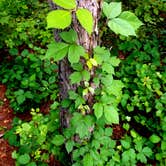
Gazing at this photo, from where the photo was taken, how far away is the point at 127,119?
11.7ft

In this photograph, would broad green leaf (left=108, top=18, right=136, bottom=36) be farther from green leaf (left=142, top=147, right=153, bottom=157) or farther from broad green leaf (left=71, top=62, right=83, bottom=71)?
green leaf (left=142, top=147, right=153, bottom=157)

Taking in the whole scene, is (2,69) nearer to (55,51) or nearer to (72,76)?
(72,76)

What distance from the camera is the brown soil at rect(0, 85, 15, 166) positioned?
3779mm

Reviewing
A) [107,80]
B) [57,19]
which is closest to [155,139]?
[107,80]

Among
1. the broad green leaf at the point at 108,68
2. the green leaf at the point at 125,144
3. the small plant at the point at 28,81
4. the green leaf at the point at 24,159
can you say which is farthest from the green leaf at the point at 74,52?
the small plant at the point at 28,81

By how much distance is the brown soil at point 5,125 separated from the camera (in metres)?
3.78

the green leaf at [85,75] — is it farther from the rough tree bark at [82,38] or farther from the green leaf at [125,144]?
the green leaf at [125,144]

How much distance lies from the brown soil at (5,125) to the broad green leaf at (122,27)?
106 inches

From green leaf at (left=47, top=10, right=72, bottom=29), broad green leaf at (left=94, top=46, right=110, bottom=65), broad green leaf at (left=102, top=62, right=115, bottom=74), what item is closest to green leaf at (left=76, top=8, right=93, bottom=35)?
green leaf at (left=47, top=10, right=72, bottom=29)

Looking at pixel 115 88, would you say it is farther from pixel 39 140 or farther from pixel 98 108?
pixel 39 140

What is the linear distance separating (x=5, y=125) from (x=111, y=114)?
2.44 metres

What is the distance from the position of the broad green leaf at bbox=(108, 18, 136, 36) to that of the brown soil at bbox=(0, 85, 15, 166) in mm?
2694

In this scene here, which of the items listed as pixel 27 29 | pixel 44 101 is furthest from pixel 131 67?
pixel 27 29

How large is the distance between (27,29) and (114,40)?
1592mm
